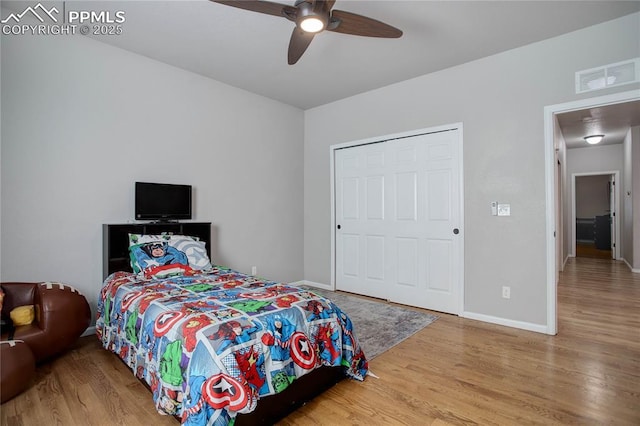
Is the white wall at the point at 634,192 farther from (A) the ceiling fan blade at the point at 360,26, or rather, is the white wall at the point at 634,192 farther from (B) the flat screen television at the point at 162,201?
(B) the flat screen television at the point at 162,201

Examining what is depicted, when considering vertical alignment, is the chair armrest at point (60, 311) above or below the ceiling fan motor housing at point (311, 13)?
below

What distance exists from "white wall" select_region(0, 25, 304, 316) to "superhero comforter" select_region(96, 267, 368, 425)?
3.02ft

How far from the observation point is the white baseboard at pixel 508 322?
3104mm

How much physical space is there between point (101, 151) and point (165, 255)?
47.4 inches

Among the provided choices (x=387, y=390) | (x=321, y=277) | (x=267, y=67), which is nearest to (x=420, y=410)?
(x=387, y=390)

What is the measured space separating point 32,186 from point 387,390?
10.7 feet

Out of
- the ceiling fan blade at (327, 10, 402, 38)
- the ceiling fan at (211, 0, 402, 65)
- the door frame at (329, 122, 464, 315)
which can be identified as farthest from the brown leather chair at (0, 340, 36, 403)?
the door frame at (329, 122, 464, 315)

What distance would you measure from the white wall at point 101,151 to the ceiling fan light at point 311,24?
211 cm

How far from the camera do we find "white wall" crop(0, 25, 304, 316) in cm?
267

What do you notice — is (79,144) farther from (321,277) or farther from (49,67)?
(321,277)

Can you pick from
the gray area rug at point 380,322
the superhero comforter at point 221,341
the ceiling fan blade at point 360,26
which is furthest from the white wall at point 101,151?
the ceiling fan blade at point 360,26

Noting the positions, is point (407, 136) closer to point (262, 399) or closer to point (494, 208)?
point (494, 208)

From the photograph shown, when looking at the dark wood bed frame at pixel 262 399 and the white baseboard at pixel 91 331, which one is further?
the white baseboard at pixel 91 331

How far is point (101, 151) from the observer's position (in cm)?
309
